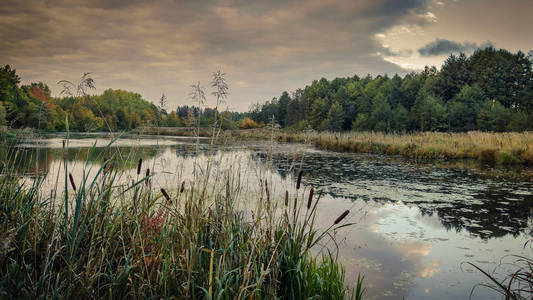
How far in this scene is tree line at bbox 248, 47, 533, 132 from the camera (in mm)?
39469

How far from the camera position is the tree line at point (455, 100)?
129ft

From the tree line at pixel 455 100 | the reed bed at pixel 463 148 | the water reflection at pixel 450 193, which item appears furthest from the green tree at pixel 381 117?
the water reflection at pixel 450 193

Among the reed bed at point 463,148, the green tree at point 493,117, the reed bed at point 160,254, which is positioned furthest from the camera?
the green tree at point 493,117

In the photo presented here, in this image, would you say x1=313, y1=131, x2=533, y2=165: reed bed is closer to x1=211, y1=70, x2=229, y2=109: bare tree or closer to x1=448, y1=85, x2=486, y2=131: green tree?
x1=211, y1=70, x2=229, y2=109: bare tree

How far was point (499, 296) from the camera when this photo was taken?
321 centimetres

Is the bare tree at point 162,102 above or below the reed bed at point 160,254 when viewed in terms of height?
above

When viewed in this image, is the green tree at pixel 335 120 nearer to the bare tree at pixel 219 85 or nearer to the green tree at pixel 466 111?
the green tree at pixel 466 111

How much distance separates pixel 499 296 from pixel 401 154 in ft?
54.4

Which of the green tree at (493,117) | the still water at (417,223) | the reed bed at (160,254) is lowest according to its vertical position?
the still water at (417,223)

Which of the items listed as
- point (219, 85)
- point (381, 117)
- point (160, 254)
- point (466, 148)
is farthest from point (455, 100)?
point (160, 254)

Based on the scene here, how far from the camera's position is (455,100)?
1845 inches

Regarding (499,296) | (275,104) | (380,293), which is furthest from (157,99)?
(275,104)

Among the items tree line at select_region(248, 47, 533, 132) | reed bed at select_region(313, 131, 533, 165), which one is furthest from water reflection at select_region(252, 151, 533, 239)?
tree line at select_region(248, 47, 533, 132)

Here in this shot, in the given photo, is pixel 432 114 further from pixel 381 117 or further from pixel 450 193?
pixel 450 193
